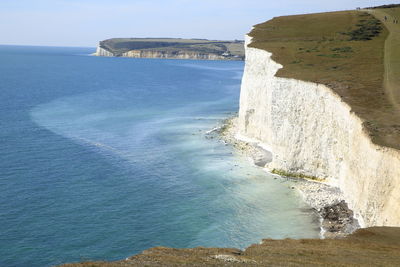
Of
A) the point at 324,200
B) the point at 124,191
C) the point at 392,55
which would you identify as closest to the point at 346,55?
the point at 392,55

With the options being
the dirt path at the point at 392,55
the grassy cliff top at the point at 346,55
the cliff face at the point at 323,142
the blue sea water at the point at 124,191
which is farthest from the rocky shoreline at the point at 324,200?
the dirt path at the point at 392,55

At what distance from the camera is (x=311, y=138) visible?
4359 cm

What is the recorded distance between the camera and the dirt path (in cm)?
4330

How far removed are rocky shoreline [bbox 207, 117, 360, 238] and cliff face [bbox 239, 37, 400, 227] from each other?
80cm

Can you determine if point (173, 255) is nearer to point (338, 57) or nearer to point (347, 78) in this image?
point (347, 78)

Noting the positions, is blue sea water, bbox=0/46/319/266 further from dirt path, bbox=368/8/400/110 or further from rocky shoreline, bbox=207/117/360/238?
dirt path, bbox=368/8/400/110

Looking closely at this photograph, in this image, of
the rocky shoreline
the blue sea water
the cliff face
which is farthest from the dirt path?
the blue sea water

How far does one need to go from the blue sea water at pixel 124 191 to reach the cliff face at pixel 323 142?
382 centimetres

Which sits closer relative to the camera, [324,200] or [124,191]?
[324,200]

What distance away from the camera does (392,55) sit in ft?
193

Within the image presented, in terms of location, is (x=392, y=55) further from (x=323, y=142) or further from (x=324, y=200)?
(x=324, y=200)

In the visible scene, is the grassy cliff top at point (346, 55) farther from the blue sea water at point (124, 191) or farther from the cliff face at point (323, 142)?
the blue sea water at point (124, 191)

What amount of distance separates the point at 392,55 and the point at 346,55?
6.06 meters

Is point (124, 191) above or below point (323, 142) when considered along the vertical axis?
below
